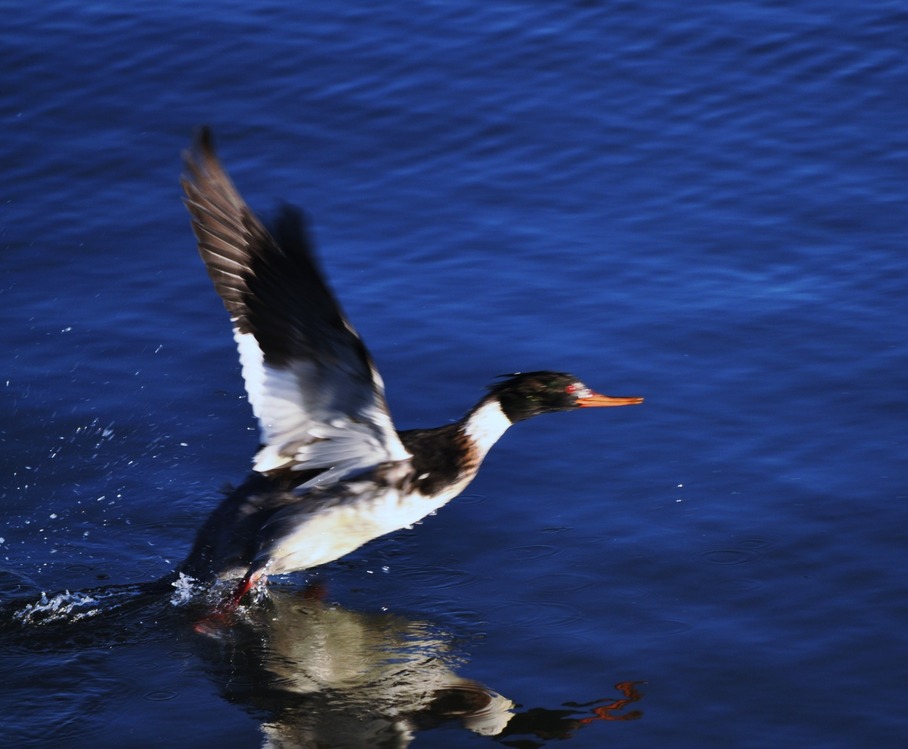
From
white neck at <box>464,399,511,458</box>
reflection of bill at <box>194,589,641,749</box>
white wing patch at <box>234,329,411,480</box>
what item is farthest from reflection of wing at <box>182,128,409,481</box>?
reflection of bill at <box>194,589,641,749</box>

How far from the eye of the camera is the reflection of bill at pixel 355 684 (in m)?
6.77

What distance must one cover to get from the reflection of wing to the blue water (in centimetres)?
105

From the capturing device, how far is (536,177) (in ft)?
39.5

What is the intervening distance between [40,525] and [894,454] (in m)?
4.72

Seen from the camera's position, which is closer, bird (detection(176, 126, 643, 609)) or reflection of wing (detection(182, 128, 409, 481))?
reflection of wing (detection(182, 128, 409, 481))

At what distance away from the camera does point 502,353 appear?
9953mm

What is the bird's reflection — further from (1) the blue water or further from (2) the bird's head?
(2) the bird's head

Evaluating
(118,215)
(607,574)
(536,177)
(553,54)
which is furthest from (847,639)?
(553,54)

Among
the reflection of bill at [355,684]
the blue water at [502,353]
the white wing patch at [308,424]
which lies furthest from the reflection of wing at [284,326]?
the blue water at [502,353]

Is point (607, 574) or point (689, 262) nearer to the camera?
point (607, 574)

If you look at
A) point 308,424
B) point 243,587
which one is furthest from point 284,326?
point 243,587

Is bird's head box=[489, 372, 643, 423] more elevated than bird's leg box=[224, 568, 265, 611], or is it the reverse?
bird's head box=[489, 372, 643, 423]

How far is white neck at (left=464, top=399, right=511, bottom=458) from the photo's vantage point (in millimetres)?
7957

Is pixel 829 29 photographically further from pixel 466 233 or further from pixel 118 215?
pixel 118 215
